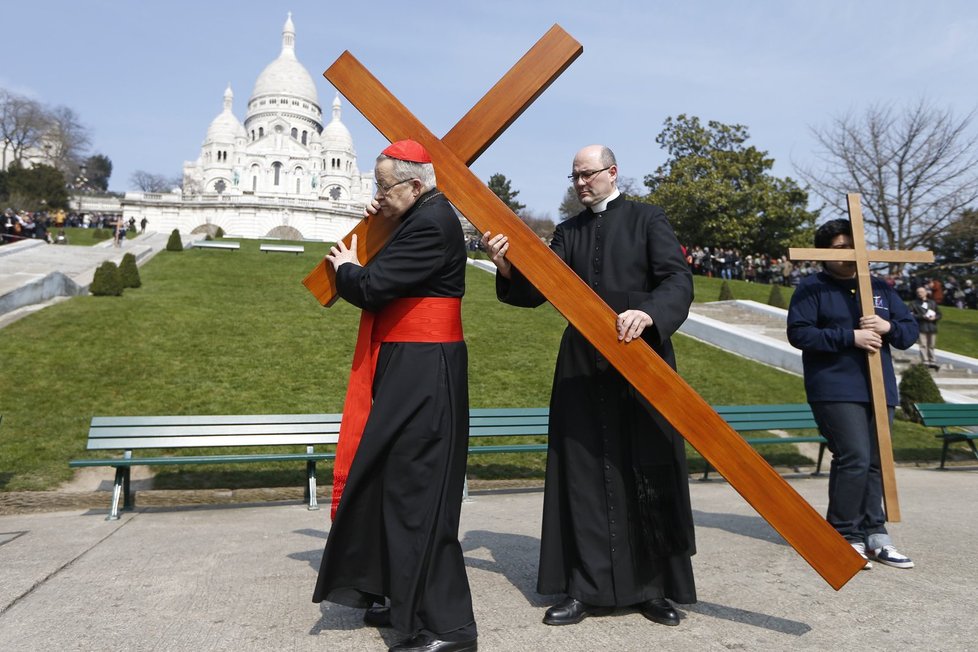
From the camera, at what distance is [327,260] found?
3.22m

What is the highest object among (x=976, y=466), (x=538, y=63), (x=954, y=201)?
(x=954, y=201)

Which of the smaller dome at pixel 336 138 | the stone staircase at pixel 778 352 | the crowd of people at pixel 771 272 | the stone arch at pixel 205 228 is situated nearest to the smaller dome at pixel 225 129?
the smaller dome at pixel 336 138

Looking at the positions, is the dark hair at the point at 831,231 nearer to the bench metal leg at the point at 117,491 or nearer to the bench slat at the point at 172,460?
the bench slat at the point at 172,460

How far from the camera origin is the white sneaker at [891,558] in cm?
409

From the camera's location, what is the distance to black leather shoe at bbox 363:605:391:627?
124 inches

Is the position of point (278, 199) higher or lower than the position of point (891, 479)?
higher

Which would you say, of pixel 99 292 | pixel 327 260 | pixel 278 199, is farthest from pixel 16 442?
pixel 278 199

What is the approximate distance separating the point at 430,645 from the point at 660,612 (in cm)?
110

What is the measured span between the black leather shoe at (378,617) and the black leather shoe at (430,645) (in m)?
0.31

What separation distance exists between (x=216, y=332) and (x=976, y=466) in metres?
12.2

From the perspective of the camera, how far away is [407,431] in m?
3.02

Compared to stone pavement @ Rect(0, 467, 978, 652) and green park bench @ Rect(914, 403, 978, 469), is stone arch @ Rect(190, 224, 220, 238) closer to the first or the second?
stone pavement @ Rect(0, 467, 978, 652)

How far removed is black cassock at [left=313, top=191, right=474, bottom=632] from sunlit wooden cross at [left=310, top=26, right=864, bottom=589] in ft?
0.67

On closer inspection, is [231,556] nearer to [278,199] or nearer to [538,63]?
[538,63]
